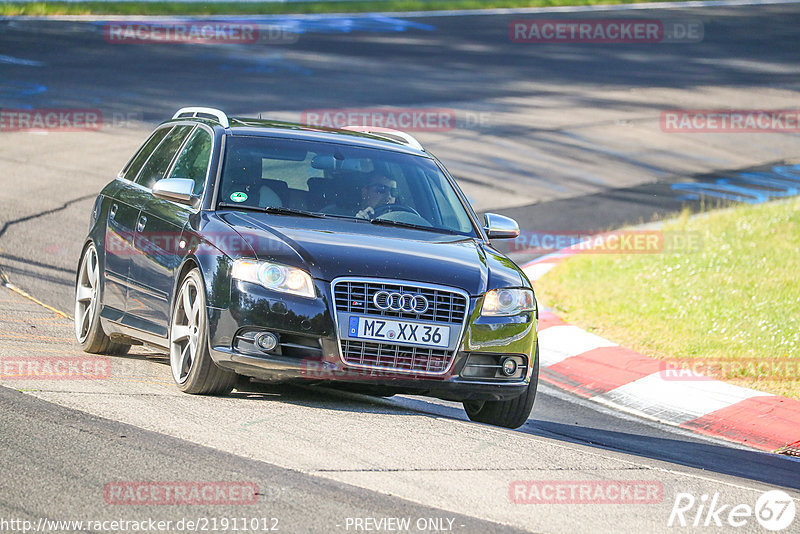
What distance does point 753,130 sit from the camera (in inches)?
960

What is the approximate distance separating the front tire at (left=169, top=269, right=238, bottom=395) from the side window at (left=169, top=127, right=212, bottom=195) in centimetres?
86

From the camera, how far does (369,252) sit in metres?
6.85

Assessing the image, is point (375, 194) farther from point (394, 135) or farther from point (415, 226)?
point (394, 135)

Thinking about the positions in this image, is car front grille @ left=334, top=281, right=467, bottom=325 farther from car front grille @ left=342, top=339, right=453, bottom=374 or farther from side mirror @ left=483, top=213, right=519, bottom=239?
side mirror @ left=483, top=213, right=519, bottom=239

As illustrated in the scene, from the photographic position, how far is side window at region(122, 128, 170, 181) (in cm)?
892

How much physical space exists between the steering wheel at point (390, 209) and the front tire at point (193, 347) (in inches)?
52.8

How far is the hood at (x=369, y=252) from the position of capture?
6.69 metres

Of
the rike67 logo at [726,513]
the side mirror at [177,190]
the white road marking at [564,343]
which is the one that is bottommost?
the white road marking at [564,343]

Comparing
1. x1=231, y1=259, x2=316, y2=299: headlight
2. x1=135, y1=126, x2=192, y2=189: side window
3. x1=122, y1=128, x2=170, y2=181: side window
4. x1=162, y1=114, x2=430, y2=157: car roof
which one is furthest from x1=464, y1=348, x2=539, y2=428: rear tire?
x1=122, y1=128, x2=170, y2=181: side window

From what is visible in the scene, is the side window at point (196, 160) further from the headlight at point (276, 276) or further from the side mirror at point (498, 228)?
the side mirror at point (498, 228)

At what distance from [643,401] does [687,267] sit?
14.3ft

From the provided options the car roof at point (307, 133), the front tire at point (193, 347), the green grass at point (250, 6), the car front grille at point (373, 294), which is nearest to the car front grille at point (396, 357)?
the car front grille at point (373, 294)

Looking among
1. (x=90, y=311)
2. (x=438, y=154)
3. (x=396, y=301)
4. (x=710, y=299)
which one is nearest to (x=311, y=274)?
(x=396, y=301)

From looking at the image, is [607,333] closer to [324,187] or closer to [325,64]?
[324,187]
